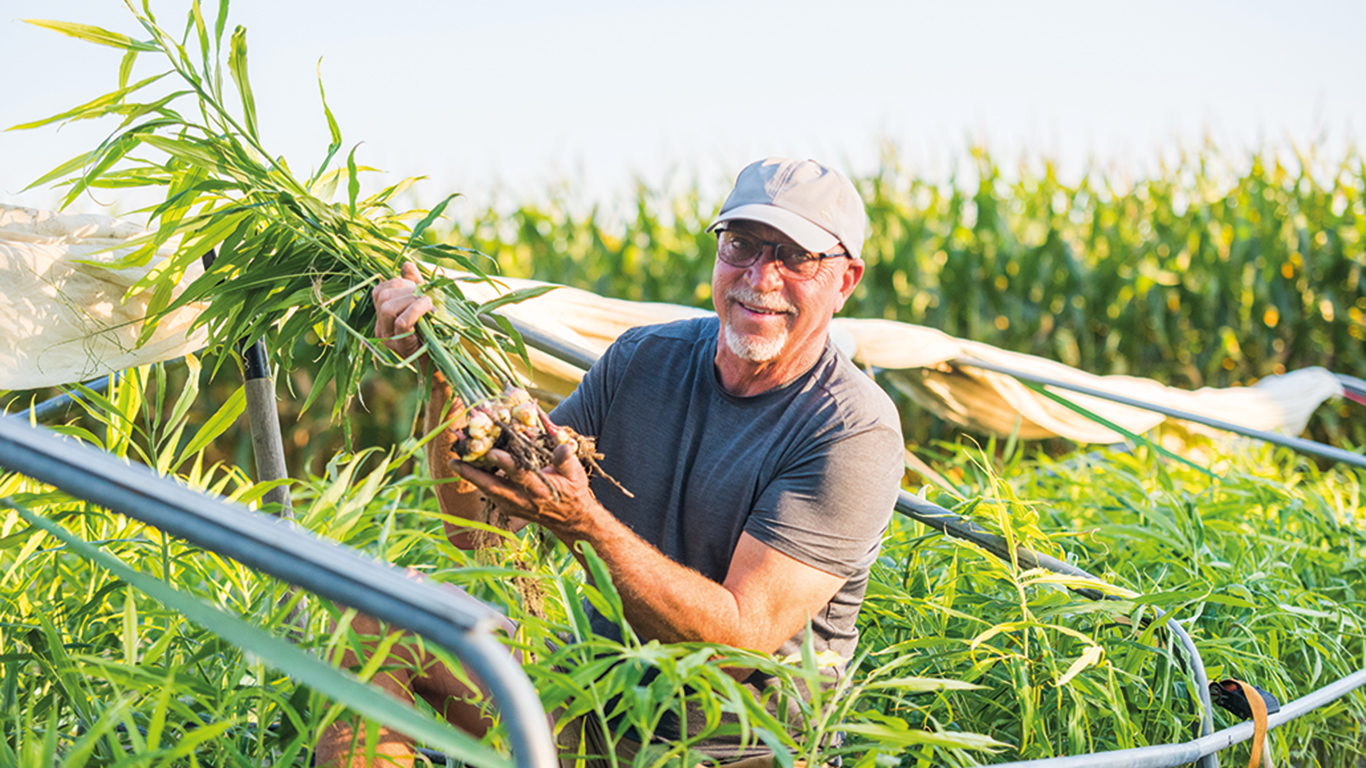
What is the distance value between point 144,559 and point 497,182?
4695 millimetres

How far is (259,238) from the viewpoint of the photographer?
5.61ft

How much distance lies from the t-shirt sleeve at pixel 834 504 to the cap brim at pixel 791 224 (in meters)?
0.35

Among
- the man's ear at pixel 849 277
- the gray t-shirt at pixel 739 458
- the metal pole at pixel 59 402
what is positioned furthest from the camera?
the metal pole at pixel 59 402

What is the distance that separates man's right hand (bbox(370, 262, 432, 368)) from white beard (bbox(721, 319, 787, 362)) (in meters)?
0.57

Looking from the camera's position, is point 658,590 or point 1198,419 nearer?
point 658,590

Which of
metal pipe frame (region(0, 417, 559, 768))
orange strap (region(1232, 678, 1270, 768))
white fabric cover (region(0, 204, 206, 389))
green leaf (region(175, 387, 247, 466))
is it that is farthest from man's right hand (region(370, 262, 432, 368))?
orange strap (region(1232, 678, 1270, 768))

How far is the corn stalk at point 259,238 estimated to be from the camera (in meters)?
1.61

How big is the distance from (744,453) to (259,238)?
94 cm

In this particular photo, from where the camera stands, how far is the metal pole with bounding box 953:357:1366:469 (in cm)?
312

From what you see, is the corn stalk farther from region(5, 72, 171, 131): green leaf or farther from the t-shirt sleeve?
the t-shirt sleeve

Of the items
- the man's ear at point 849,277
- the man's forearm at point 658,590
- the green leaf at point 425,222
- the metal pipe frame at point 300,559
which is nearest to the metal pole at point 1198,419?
the man's ear at point 849,277

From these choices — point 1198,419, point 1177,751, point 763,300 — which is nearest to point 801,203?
point 763,300

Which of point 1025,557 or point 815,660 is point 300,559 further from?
point 1025,557

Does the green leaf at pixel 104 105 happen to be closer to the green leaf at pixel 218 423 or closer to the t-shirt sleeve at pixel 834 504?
the green leaf at pixel 218 423
